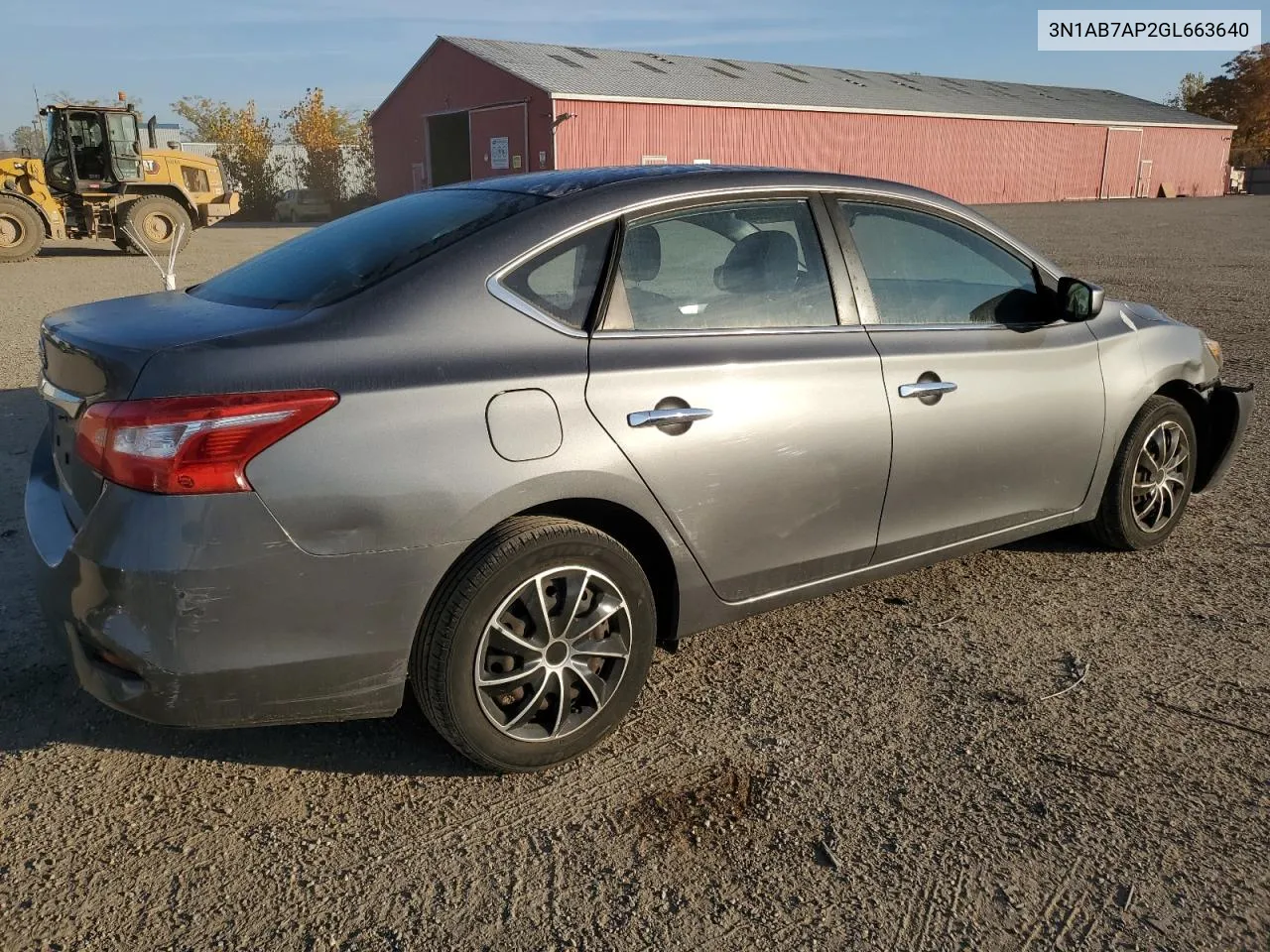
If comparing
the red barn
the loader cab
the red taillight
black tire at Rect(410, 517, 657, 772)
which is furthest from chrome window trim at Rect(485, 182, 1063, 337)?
the red barn

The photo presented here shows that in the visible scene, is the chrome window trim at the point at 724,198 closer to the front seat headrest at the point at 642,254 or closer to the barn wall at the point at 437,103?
the front seat headrest at the point at 642,254

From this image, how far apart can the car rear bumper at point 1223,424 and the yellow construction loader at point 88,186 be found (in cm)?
1719

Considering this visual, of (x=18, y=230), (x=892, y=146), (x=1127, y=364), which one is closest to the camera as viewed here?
(x=1127, y=364)

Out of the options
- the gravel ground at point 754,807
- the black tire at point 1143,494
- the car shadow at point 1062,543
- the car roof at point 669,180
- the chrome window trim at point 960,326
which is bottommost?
the gravel ground at point 754,807

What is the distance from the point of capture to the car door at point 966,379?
11.5ft

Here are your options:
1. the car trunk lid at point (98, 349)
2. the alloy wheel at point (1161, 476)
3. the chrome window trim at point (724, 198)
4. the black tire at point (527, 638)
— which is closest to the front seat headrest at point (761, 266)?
the chrome window trim at point (724, 198)

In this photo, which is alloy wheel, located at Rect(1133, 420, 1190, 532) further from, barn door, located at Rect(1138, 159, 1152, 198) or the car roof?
barn door, located at Rect(1138, 159, 1152, 198)

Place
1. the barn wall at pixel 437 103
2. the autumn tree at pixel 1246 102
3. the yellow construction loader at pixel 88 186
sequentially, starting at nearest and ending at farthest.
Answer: the yellow construction loader at pixel 88 186 → the barn wall at pixel 437 103 → the autumn tree at pixel 1246 102

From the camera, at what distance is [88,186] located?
18.2m

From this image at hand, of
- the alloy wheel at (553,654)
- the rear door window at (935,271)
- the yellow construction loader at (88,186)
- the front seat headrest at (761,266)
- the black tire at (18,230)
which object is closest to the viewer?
the alloy wheel at (553,654)

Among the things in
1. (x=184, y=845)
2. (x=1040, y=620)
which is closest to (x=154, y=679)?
(x=184, y=845)

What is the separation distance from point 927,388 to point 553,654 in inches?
63.3

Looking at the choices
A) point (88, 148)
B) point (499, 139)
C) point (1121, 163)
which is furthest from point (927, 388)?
point (1121, 163)

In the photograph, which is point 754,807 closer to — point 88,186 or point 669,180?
point 669,180
